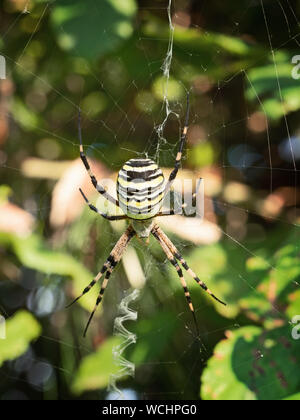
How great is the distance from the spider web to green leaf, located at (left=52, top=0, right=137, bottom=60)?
0.03 metres

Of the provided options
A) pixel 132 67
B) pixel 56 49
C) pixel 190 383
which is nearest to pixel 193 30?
pixel 132 67

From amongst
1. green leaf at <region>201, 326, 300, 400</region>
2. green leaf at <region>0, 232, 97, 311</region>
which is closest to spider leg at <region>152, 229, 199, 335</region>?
green leaf at <region>201, 326, 300, 400</region>

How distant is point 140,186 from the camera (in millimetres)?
1770

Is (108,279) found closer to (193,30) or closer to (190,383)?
(190,383)

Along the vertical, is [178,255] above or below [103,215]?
below

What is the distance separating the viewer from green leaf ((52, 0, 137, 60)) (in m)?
1.97

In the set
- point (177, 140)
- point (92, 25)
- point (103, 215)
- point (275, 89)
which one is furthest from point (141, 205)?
point (92, 25)

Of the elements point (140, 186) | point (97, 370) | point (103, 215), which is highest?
point (140, 186)

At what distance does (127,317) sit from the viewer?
249cm

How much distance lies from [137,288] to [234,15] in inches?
67.3

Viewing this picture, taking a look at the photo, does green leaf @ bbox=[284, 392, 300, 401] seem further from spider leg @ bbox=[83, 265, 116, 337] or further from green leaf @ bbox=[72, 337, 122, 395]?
spider leg @ bbox=[83, 265, 116, 337]

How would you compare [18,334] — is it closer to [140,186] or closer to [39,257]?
[39,257]

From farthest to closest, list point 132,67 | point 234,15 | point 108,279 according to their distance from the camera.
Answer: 1. point 108,279
2. point 132,67
3. point 234,15

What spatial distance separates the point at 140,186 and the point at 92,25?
0.97 meters
